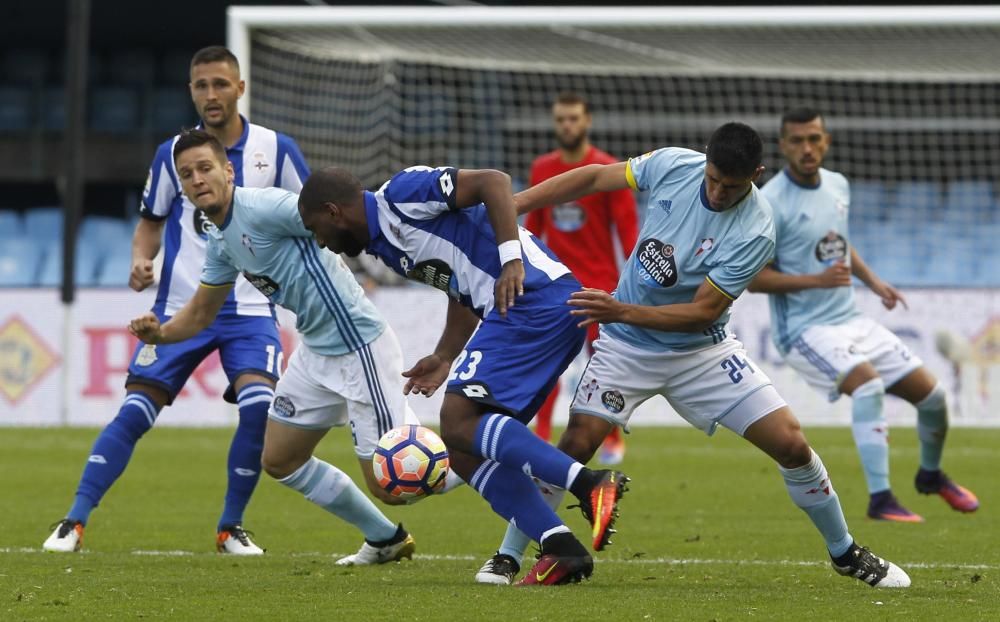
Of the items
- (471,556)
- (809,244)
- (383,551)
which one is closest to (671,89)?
(809,244)

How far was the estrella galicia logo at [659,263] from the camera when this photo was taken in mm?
6129

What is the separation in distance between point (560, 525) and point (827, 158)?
53.4 ft

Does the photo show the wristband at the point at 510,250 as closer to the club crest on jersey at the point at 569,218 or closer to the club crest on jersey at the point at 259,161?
the club crest on jersey at the point at 259,161

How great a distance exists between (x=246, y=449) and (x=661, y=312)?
2.55 metres

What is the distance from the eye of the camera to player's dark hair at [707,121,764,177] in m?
5.75

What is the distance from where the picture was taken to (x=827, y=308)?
9406 mm

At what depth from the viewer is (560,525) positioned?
5.86 m

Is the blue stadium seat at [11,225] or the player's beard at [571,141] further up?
the player's beard at [571,141]

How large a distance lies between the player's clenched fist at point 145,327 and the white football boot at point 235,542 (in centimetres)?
111

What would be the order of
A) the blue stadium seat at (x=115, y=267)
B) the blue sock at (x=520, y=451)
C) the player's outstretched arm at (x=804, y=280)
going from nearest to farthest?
the blue sock at (x=520, y=451) → the player's outstretched arm at (x=804, y=280) → the blue stadium seat at (x=115, y=267)

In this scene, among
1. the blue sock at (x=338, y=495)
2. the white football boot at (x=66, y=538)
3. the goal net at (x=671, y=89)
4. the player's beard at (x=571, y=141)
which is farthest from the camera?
the goal net at (x=671, y=89)

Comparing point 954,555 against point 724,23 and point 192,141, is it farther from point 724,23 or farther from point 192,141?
point 724,23

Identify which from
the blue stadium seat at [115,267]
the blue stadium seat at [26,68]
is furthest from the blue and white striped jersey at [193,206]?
the blue stadium seat at [26,68]

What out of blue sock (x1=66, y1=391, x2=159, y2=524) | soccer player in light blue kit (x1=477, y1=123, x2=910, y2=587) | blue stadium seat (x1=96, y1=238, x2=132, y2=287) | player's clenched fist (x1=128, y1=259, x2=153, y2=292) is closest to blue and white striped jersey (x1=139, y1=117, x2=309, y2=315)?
player's clenched fist (x1=128, y1=259, x2=153, y2=292)
